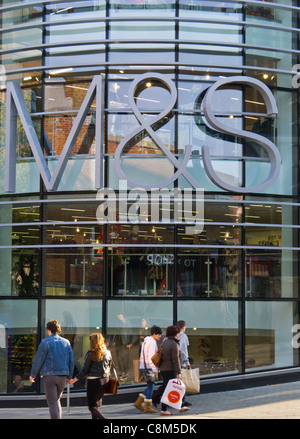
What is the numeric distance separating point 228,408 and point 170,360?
148 cm

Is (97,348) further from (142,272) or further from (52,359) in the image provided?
(142,272)

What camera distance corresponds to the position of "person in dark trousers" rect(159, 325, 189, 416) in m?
13.7

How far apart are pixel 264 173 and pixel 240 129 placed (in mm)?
1073

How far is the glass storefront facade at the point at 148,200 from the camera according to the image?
52.9 ft

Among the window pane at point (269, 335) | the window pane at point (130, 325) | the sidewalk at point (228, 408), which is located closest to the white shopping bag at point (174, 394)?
the sidewalk at point (228, 408)

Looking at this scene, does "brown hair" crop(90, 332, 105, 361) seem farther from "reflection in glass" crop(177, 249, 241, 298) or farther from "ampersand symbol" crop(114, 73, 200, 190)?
"ampersand symbol" crop(114, 73, 200, 190)

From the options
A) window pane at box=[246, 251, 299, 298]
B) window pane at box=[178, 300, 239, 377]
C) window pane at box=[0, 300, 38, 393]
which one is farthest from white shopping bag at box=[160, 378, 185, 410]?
window pane at box=[0, 300, 38, 393]

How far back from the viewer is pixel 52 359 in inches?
474

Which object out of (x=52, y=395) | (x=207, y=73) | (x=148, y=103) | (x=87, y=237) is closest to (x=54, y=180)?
(x=87, y=237)

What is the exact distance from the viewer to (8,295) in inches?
657

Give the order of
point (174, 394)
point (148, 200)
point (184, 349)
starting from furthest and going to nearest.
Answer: point (148, 200)
point (184, 349)
point (174, 394)

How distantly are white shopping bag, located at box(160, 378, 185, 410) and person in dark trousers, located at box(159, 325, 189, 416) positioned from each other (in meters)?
0.16

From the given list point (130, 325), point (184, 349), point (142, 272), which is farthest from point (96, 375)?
point (142, 272)

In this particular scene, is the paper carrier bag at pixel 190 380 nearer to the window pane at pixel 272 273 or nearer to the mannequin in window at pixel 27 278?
the window pane at pixel 272 273
